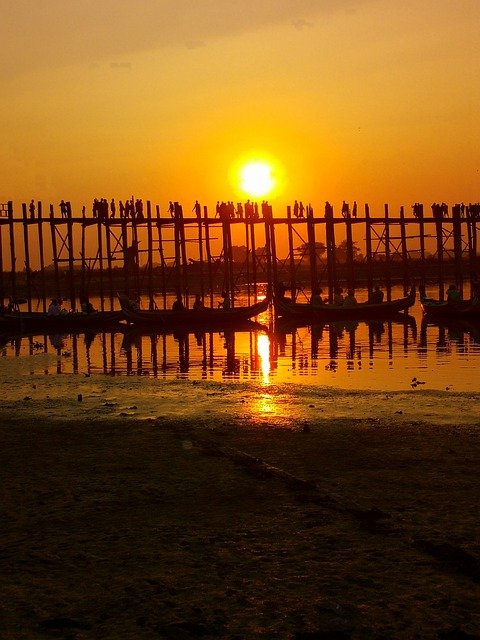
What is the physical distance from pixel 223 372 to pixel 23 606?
49.8 feet

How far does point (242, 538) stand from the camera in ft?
21.5

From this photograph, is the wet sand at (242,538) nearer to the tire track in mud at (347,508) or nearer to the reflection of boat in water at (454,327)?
the tire track in mud at (347,508)

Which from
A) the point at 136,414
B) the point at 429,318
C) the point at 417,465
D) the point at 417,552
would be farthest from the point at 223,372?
the point at 429,318

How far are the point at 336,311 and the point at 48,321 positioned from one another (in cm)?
1244

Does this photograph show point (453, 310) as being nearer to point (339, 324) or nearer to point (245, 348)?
point (339, 324)

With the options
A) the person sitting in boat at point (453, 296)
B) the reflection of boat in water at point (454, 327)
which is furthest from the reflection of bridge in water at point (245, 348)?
the person sitting in boat at point (453, 296)

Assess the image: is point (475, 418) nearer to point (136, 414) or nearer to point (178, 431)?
point (178, 431)

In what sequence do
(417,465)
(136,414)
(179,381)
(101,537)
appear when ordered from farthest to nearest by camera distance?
Result: (179,381)
(136,414)
(417,465)
(101,537)

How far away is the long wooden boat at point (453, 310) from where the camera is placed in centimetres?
3634

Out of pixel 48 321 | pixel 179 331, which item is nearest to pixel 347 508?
pixel 179 331

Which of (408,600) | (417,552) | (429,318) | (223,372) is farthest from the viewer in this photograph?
(429,318)

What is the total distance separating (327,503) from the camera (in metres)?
7.50

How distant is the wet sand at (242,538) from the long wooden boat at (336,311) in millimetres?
27415

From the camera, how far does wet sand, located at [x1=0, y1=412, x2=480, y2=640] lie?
5059 millimetres
